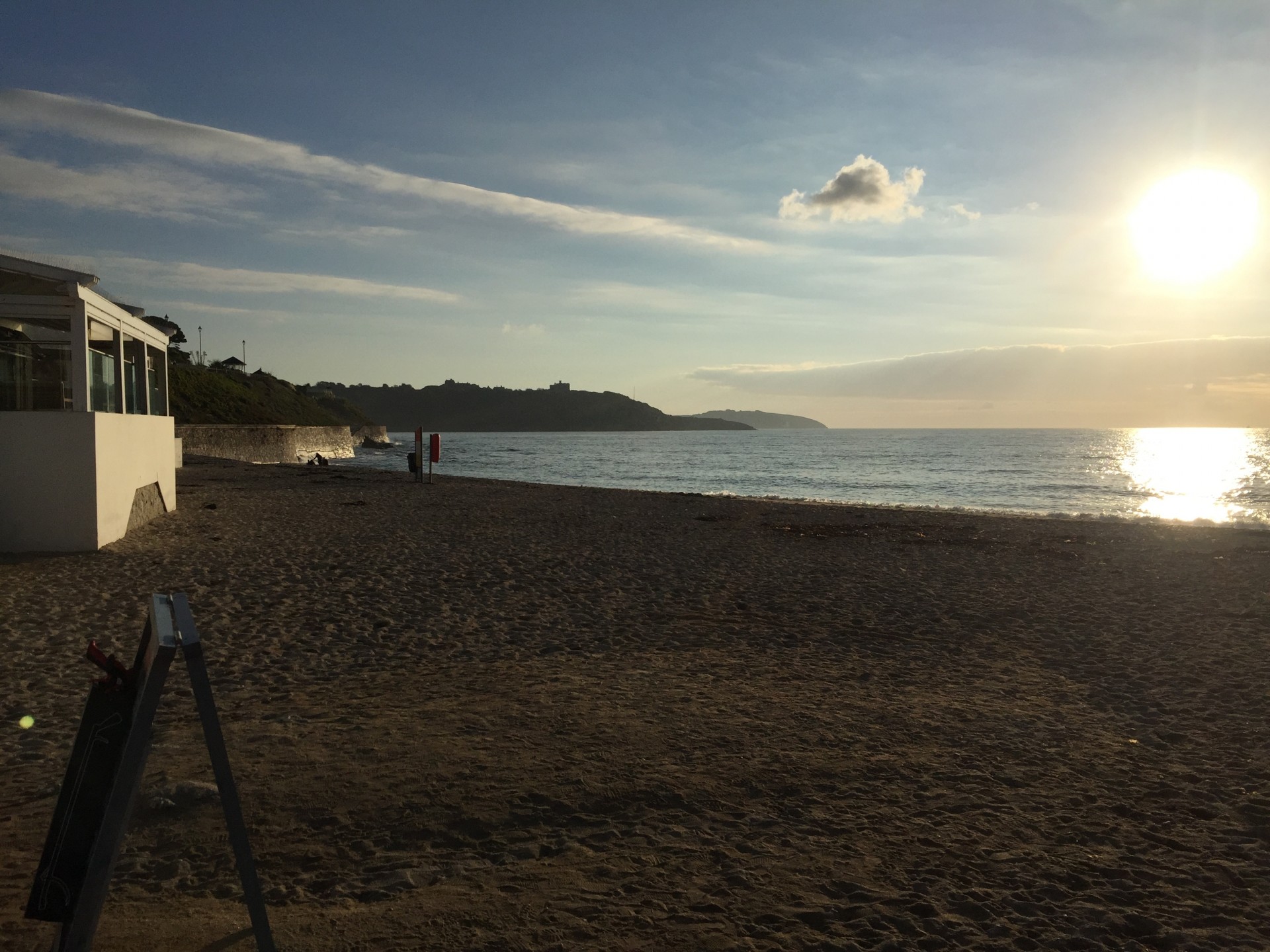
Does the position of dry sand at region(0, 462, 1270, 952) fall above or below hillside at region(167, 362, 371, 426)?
below

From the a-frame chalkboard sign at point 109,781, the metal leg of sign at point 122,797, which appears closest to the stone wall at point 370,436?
the a-frame chalkboard sign at point 109,781

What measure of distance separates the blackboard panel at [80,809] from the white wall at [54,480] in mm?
10427

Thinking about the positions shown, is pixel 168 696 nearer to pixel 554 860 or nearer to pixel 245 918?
pixel 245 918

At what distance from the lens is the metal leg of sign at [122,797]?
90.0 inches

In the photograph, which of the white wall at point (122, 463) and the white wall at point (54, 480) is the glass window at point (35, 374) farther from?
the white wall at point (122, 463)

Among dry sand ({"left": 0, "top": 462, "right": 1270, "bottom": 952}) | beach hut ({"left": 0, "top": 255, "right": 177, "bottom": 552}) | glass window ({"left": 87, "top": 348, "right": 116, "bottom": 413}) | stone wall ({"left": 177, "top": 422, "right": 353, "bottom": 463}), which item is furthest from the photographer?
stone wall ({"left": 177, "top": 422, "right": 353, "bottom": 463})

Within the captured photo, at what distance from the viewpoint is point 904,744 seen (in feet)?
17.4

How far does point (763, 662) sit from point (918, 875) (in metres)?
3.59

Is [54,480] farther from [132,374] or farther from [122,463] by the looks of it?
[132,374]

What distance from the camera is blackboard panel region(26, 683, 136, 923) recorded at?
244 centimetres

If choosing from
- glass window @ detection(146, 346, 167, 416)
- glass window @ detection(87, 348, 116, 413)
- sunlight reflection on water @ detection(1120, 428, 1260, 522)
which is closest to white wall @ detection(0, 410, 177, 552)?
glass window @ detection(87, 348, 116, 413)

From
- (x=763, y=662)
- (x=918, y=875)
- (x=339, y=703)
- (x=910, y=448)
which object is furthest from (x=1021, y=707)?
(x=910, y=448)

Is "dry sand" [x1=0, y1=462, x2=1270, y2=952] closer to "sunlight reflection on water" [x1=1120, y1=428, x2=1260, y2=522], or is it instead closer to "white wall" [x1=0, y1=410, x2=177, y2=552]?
"white wall" [x1=0, y1=410, x2=177, y2=552]

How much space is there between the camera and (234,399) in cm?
6181
